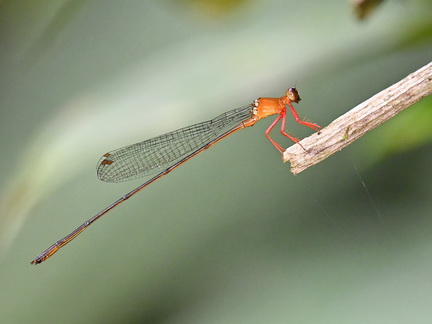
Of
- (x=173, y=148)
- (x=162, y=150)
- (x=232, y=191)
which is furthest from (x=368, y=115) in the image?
(x=162, y=150)

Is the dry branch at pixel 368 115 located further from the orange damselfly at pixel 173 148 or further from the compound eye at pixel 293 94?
the compound eye at pixel 293 94

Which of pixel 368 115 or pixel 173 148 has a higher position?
pixel 173 148

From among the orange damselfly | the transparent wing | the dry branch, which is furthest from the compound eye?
the dry branch

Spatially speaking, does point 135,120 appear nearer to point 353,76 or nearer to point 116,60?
point 116,60

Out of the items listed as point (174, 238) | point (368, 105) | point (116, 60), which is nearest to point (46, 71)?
point (116, 60)

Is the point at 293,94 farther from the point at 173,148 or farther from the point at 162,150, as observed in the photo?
the point at 162,150

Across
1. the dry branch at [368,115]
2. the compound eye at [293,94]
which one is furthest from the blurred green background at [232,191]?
the dry branch at [368,115]
